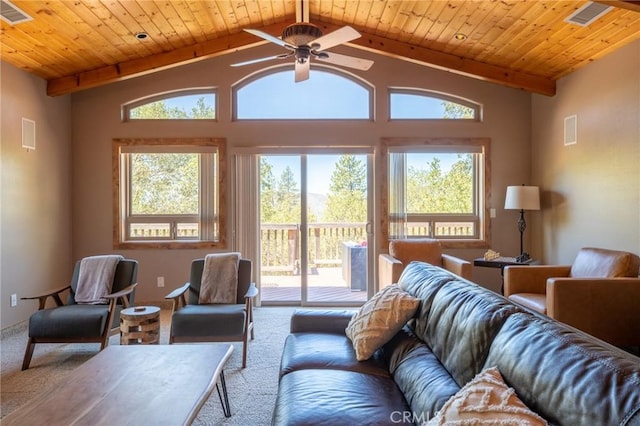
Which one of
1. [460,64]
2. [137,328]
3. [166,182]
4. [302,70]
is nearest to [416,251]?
[460,64]

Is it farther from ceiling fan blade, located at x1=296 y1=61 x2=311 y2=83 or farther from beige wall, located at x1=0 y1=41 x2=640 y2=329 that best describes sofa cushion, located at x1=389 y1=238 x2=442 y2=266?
ceiling fan blade, located at x1=296 y1=61 x2=311 y2=83

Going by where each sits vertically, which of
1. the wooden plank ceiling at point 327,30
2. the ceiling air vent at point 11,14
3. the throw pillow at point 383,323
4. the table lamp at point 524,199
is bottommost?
the throw pillow at point 383,323

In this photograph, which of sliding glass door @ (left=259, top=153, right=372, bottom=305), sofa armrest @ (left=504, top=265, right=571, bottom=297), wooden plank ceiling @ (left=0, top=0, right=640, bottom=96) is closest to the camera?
wooden plank ceiling @ (left=0, top=0, right=640, bottom=96)

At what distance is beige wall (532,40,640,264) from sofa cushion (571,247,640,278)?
1.21 feet

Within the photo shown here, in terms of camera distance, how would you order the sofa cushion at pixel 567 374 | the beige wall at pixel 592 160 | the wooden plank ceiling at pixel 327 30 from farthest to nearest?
the beige wall at pixel 592 160
the wooden plank ceiling at pixel 327 30
the sofa cushion at pixel 567 374

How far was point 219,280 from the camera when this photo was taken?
3.72m

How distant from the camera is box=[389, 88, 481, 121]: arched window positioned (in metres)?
5.07

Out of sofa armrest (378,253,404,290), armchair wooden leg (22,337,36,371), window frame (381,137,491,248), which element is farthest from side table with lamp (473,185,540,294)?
armchair wooden leg (22,337,36,371)

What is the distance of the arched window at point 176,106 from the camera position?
5031 mm

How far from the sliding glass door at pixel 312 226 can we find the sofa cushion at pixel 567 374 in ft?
12.5

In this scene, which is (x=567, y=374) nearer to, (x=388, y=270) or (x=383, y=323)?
(x=383, y=323)

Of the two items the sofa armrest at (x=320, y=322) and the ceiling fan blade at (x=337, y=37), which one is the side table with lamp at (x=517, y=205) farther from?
the ceiling fan blade at (x=337, y=37)

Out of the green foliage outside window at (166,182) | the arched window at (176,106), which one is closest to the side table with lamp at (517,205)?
the green foliage outside window at (166,182)

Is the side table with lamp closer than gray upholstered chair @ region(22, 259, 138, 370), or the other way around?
gray upholstered chair @ region(22, 259, 138, 370)
